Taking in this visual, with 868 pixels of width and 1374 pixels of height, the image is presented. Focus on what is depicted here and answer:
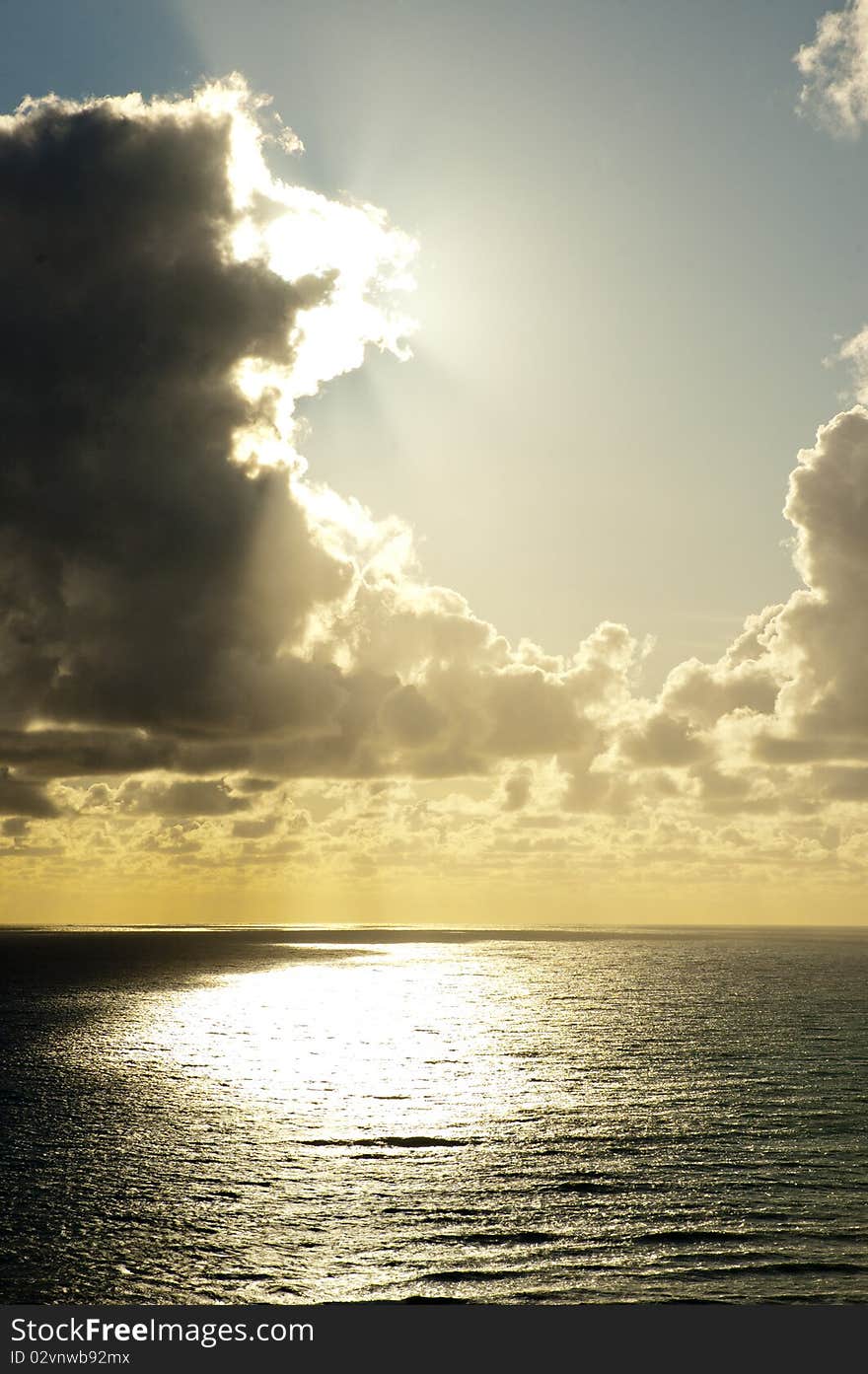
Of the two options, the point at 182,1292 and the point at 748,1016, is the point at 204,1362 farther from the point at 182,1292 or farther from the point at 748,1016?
the point at 748,1016

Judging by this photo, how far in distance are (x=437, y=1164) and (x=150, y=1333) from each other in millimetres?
21383

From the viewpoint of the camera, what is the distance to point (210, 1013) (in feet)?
412

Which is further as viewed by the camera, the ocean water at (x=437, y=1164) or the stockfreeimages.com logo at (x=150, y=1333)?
the ocean water at (x=437, y=1164)

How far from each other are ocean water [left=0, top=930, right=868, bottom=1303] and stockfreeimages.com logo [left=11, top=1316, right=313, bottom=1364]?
186cm

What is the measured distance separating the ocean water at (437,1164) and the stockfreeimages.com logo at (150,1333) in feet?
6.11

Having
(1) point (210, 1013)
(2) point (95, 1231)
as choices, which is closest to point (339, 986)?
(1) point (210, 1013)

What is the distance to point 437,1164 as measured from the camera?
49.9 m

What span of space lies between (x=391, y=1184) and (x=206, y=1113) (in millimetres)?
21026

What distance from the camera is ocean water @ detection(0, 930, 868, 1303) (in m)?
35.2

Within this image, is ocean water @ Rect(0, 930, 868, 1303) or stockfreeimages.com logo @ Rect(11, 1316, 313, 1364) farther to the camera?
ocean water @ Rect(0, 930, 868, 1303)

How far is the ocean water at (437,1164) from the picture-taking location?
115 ft

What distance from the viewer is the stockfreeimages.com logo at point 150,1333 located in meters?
30.6

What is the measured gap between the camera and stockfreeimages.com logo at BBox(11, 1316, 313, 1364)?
30.6 metres

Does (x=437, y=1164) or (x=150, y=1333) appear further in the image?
(x=437, y=1164)
